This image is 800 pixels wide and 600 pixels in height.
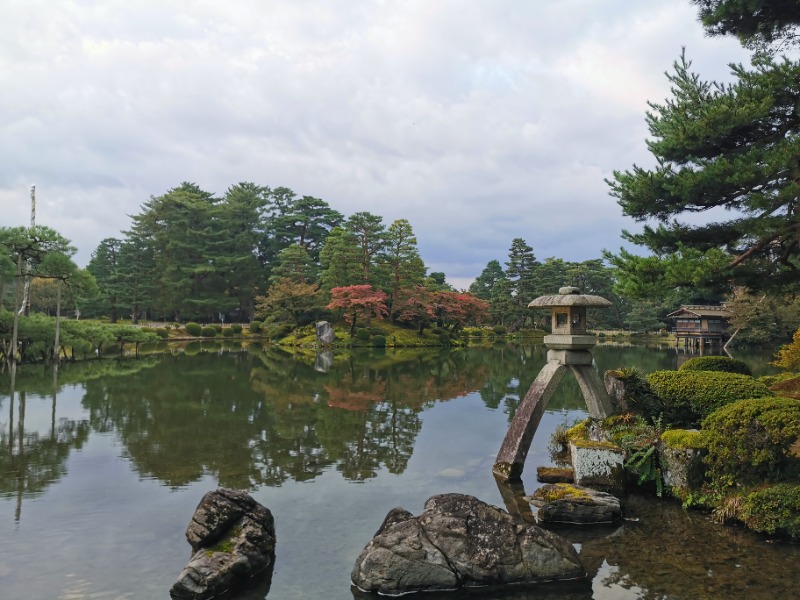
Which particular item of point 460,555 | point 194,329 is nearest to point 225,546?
point 460,555

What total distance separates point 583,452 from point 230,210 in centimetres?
4801

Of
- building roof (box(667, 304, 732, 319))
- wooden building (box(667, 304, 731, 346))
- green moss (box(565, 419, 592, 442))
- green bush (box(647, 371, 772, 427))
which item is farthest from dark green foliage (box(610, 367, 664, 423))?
building roof (box(667, 304, 732, 319))

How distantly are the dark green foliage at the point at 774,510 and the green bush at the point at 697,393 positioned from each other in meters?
2.13

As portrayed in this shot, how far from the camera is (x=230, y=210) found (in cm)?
5022

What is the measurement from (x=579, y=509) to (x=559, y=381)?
2.35m

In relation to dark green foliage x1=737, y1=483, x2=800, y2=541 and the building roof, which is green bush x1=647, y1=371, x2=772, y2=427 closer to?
dark green foliage x1=737, y1=483, x2=800, y2=541

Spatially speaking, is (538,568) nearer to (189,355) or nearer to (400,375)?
(400,375)

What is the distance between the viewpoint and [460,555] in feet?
16.7

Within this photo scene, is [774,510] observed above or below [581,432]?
below

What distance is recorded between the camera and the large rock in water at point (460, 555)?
4.96m

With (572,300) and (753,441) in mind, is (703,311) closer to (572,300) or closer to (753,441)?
(572,300)

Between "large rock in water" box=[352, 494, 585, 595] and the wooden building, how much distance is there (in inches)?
1615

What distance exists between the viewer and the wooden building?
41281mm

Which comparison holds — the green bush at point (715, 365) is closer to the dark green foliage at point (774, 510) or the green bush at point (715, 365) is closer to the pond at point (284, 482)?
the pond at point (284, 482)
